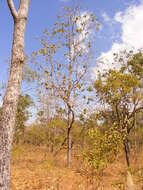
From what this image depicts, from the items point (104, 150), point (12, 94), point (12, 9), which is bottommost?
point (104, 150)

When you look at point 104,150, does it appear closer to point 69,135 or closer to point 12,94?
point 12,94

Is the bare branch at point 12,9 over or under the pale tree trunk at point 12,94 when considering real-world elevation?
over

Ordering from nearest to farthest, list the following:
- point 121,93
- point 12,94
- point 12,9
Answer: point 12,94, point 12,9, point 121,93

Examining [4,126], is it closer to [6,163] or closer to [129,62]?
[6,163]

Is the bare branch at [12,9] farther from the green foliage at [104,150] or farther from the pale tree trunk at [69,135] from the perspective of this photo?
the pale tree trunk at [69,135]

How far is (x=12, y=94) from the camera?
12.1ft

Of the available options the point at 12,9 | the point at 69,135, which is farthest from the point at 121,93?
the point at 12,9

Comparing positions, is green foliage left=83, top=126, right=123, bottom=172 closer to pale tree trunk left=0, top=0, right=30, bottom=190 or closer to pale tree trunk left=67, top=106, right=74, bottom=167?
pale tree trunk left=0, top=0, right=30, bottom=190

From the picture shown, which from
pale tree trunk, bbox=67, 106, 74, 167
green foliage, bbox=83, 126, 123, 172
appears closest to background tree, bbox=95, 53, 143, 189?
pale tree trunk, bbox=67, 106, 74, 167

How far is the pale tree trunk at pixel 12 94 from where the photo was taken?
10.8ft

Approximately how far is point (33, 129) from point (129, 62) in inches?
505

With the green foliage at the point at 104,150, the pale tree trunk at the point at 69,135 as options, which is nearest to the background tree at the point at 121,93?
the pale tree trunk at the point at 69,135

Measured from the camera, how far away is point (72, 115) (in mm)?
10672

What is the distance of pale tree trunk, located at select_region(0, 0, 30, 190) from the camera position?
10.8 feet
